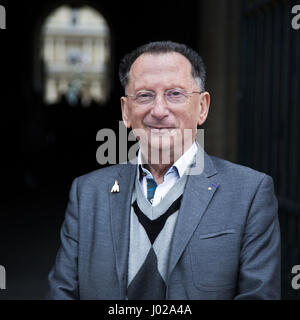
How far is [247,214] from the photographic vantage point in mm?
1786

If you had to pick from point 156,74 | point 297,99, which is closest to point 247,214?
point 156,74

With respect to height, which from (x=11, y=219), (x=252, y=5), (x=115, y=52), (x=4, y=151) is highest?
(x=115, y=52)

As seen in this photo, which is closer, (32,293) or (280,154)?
(280,154)

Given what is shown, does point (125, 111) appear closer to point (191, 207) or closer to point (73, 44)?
point (191, 207)

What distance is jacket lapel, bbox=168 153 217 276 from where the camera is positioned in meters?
1.74

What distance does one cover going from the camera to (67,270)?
1870mm

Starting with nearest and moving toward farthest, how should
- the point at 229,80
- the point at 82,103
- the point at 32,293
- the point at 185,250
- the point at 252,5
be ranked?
1. the point at 185,250
2. the point at 252,5
3. the point at 32,293
4. the point at 229,80
5. the point at 82,103

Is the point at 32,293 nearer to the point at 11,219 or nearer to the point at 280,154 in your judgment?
the point at 280,154

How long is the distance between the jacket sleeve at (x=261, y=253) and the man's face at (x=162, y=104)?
360 mm

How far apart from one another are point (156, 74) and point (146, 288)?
762mm

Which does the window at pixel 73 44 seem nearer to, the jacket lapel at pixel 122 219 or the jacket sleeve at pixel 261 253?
the jacket lapel at pixel 122 219

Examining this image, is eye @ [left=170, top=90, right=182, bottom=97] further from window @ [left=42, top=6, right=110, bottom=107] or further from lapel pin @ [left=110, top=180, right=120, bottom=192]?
Result: window @ [left=42, top=6, right=110, bottom=107]

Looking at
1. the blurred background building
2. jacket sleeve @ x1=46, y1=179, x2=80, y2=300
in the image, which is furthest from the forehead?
the blurred background building

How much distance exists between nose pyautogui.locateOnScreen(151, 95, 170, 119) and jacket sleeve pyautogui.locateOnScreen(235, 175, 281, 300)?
0.45 metres
